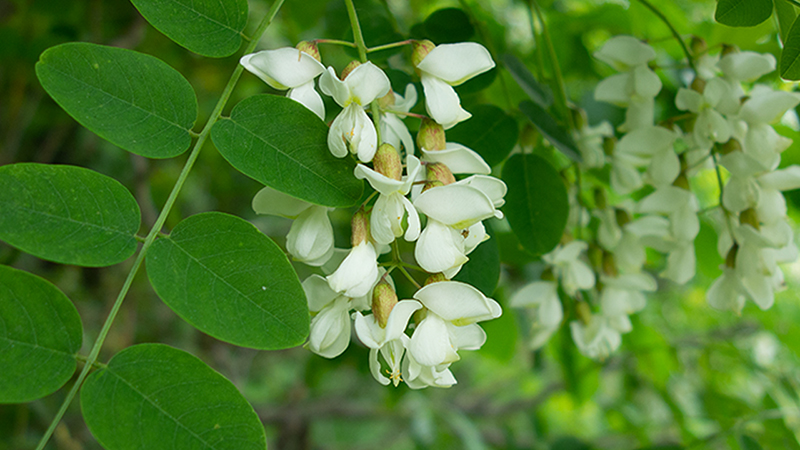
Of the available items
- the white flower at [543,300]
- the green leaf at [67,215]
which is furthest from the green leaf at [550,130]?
the green leaf at [67,215]

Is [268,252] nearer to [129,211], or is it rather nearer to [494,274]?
[129,211]

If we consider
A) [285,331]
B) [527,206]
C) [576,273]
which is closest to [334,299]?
[285,331]

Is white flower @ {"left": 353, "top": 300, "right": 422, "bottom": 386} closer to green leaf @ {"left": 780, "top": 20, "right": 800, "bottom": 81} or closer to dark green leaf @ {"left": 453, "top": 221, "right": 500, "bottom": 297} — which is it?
dark green leaf @ {"left": 453, "top": 221, "right": 500, "bottom": 297}

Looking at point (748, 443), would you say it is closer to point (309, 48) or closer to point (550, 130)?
point (550, 130)

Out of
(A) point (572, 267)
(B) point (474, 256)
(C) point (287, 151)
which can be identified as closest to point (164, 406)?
(C) point (287, 151)

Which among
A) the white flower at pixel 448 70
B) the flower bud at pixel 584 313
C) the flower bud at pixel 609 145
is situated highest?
the white flower at pixel 448 70

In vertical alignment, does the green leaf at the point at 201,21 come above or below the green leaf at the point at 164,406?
above

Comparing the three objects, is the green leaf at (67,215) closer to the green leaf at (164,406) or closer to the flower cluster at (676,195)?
the green leaf at (164,406)
